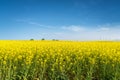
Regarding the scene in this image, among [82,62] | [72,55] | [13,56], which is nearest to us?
[82,62]

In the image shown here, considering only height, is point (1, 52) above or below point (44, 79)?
above

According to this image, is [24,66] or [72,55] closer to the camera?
[24,66]

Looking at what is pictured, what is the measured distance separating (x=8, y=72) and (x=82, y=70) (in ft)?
9.95

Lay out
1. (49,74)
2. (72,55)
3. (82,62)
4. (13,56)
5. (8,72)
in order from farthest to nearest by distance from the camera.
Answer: (72,55)
(13,56)
(82,62)
(49,74)
(8,72)

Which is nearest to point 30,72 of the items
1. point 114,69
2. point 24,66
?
point 24,66

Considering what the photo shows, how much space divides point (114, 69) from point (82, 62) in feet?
5.72

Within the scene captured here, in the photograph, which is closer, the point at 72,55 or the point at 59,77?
the point at 59,77

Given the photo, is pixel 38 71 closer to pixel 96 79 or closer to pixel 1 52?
pixel 96 79

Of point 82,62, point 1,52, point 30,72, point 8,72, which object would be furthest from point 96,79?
point 1,52

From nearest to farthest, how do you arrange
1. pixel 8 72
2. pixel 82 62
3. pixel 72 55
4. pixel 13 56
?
1. pixel 8 72
2. pixel 82 62
3. pixel 13 56
4. pixel 72 55

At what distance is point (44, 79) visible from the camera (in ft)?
31.5

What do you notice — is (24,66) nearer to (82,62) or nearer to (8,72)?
(8,72)

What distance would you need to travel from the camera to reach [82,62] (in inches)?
415

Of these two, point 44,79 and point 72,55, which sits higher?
point 72,55
